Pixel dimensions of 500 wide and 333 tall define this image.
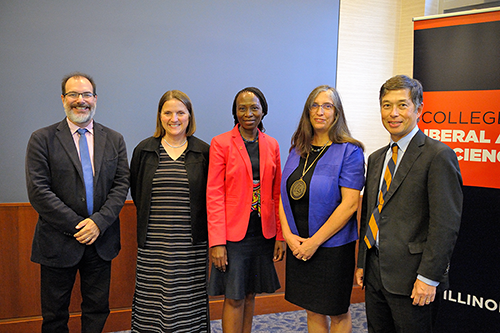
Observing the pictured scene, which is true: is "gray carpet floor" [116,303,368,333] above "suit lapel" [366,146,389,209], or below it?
below

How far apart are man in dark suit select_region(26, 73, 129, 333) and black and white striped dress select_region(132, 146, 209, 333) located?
0.77 ft

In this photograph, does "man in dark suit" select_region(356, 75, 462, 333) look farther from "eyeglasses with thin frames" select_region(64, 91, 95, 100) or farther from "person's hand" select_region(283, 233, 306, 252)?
"eyeglasses with thin frames" select_region(64, 91, 95, 100)

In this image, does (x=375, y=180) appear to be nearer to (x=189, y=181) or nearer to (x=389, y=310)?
(x=389, y=310)

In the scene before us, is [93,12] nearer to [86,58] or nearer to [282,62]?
[86,58]

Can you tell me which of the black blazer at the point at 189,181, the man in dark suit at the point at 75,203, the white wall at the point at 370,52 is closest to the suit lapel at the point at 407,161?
the black blazer at the point at 189,181

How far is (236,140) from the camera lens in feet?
8.20

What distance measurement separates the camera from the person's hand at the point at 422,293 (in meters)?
1.75

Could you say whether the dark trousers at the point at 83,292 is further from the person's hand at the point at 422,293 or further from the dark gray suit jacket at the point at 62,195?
the person's hand at the point at 422,293

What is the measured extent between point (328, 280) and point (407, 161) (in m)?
0.81

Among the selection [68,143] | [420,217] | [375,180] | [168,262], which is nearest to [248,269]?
[168,262]

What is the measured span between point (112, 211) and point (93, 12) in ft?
5.55

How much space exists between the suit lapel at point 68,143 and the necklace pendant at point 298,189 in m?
1.28

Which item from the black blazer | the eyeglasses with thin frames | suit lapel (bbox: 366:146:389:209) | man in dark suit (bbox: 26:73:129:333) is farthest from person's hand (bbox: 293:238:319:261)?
the eyeglasses with thin frames

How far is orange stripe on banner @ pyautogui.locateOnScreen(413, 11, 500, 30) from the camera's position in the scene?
2.52 meters
